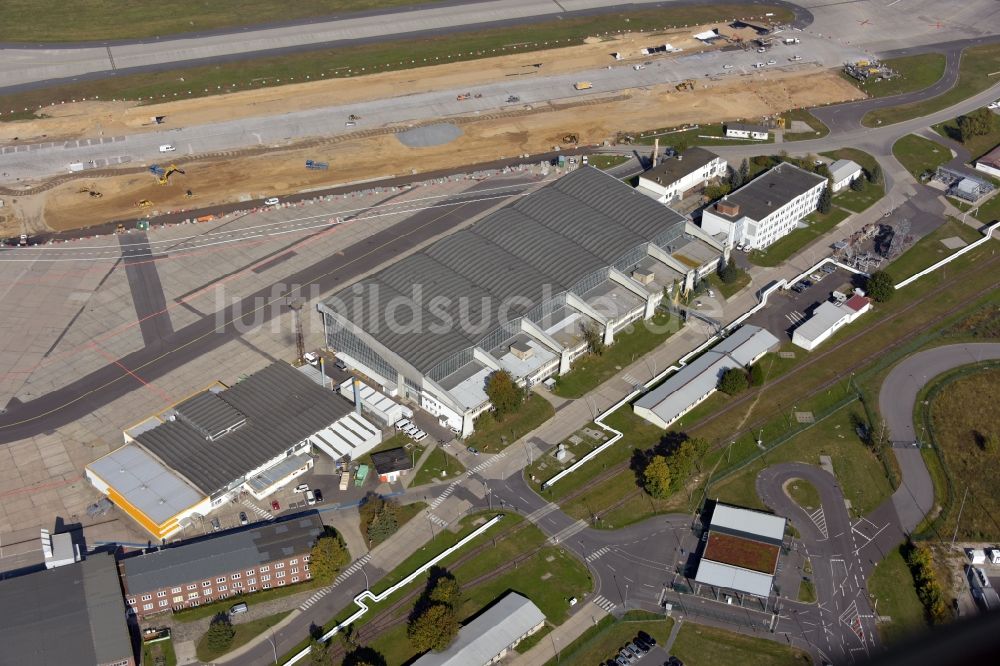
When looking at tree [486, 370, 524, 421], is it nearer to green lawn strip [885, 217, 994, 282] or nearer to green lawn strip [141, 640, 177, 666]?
green lawn strip [141, 640, 177, 666]

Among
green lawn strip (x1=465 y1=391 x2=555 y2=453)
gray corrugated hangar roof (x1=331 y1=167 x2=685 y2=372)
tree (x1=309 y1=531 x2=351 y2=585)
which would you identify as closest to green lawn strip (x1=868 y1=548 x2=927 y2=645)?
green lawn strip (x1=465 y1=391 x2=555 y2=453)

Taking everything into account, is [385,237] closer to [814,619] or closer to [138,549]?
[138,549]

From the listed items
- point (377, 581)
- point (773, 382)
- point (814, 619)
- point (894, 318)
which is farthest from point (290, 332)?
point (894, 318)

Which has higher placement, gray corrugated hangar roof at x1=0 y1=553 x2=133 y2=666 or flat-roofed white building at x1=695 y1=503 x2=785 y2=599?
flat-roofed white building at x1=695 y1=503 x2=785 y2=599

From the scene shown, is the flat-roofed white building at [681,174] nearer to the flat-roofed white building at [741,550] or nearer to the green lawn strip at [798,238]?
the green lawn strip at [798,238]

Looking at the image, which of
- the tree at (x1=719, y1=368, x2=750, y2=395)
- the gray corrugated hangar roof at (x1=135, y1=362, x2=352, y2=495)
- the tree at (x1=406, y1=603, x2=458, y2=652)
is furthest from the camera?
the tree at (x1=719, y1=368, x2=750, y2=395)

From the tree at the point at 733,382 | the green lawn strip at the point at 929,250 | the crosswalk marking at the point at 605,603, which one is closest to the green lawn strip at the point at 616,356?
the tree at the point at 733,382
